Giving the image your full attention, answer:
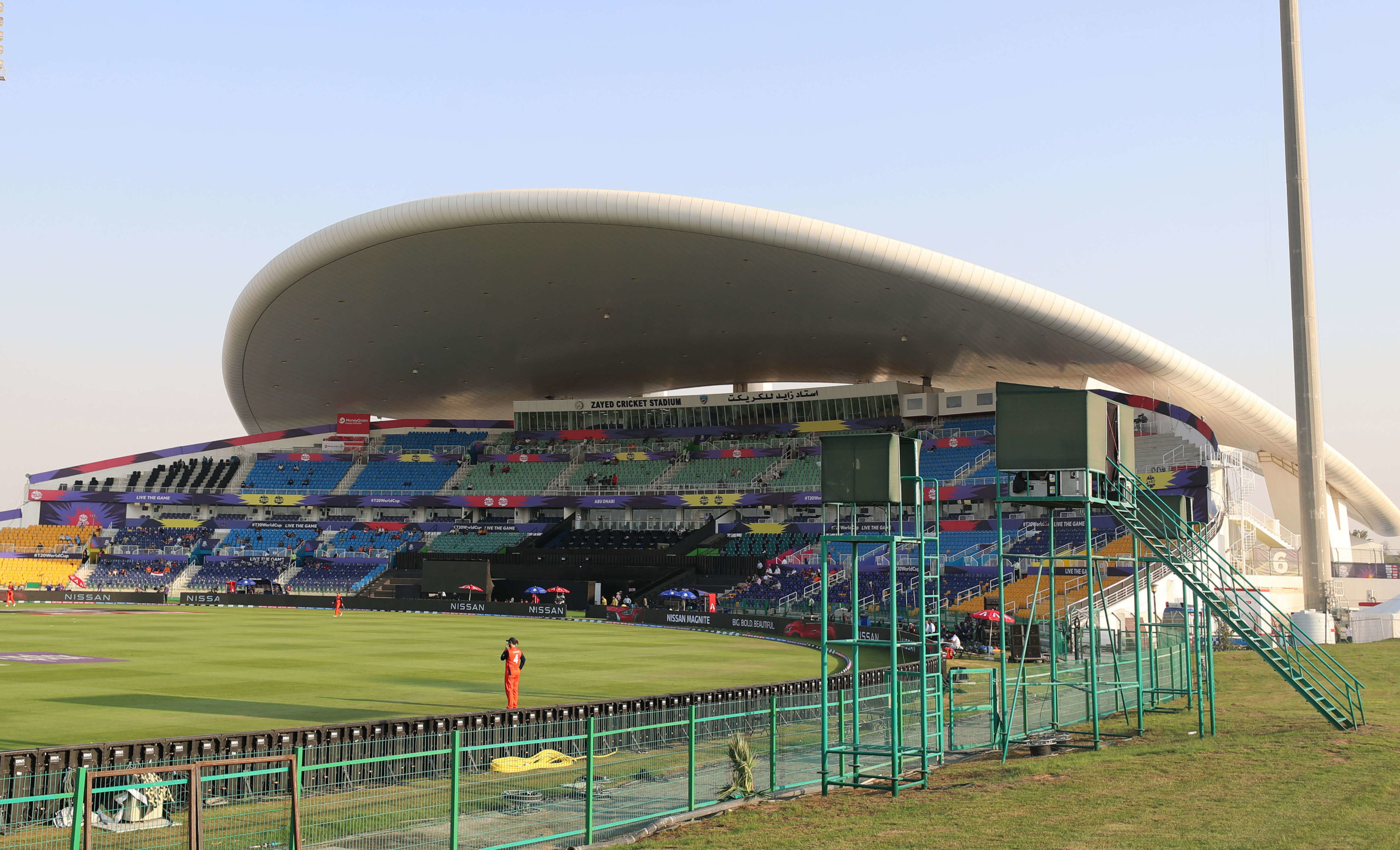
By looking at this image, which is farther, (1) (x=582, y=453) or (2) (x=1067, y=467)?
(1) (x=582, y=453)

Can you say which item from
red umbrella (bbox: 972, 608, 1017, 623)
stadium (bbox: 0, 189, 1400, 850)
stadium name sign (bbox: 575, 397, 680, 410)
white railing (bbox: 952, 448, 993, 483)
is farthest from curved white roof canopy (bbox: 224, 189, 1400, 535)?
red umbrella (bbox: 972, 608, 1017, 623)

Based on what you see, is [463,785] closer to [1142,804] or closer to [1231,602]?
[1142,804]

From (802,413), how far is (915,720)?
60458 mm

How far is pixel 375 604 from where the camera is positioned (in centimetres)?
6309

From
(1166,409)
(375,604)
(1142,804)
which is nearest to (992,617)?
(1142,804)

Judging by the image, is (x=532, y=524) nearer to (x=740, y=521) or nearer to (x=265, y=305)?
(x=740, y=521)

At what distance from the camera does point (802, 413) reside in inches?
3174

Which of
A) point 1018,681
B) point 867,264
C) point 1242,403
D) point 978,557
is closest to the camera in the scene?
point 1018,681

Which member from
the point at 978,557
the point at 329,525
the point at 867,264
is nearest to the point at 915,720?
the point at 867,264

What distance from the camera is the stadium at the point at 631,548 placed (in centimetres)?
1491

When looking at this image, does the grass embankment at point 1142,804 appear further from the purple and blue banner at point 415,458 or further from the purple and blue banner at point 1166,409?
the purple and blue banner at point 415,458

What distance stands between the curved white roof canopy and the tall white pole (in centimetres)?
955

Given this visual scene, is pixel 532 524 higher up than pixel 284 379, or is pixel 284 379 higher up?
pixel 284 379

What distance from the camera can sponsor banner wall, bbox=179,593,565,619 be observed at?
5891cm
